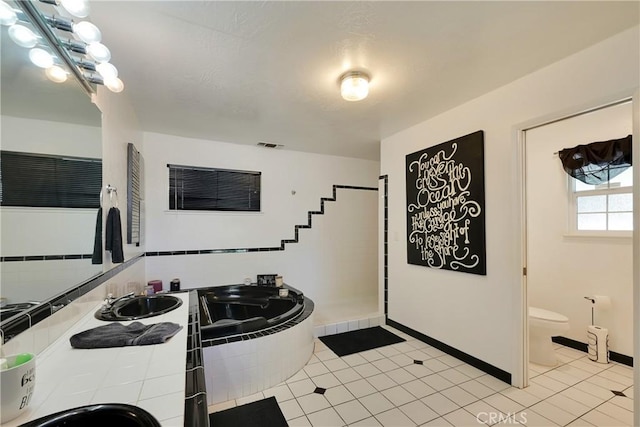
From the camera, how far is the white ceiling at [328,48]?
4.65 ft

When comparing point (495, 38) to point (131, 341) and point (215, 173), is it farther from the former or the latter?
point (215, 173)

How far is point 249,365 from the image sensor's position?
2096mm

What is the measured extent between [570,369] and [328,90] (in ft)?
10.4

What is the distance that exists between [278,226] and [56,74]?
2954mm

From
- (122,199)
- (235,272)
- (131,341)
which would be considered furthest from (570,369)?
(122,199)

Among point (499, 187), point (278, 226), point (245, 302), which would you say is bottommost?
point (245, 302)

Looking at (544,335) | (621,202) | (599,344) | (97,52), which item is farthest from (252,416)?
(621,202)

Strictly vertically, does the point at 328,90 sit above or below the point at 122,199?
above

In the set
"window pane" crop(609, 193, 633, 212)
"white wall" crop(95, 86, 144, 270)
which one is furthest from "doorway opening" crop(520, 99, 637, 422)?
"white wall" crop(95, 86, 144, 270)

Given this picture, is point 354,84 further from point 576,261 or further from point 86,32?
point 576,261

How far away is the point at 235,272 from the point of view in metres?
3.68

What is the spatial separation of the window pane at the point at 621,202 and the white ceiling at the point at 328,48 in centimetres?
173

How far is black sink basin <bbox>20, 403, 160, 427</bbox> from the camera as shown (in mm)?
707

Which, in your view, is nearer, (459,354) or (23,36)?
(23,36)
